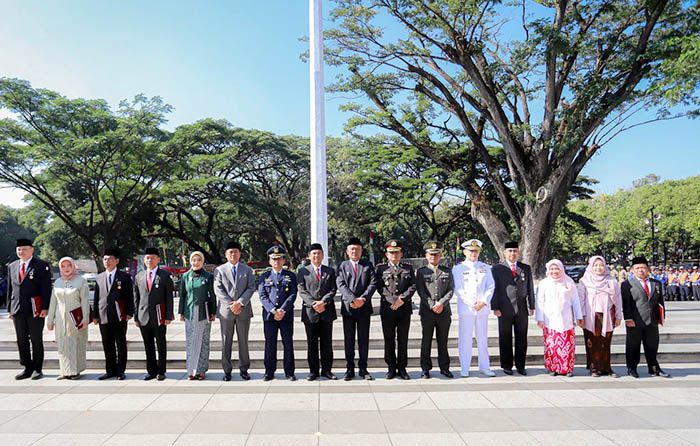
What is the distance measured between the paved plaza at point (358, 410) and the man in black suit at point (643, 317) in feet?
0.75

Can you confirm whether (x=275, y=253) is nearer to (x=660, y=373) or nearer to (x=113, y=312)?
(x=113, y=312)

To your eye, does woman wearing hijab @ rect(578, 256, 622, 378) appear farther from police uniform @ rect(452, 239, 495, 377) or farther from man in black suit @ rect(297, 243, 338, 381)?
man in black suit @ rect(297, 243, 338, 381)

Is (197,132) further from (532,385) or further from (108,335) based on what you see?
(532,385)

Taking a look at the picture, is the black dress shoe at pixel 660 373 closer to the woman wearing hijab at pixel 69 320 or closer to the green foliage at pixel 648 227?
the woman wearing hijab at pixel 69 320

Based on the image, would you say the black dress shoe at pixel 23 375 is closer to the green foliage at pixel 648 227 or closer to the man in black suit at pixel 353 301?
the man in black suit at pixel 353 301

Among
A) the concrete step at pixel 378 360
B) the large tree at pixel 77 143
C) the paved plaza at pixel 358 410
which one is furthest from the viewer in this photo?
the large tree at pixel 77 143

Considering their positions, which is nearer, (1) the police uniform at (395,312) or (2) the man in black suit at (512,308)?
(1) the police uniform at (395,312)

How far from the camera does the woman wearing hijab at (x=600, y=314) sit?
19.1 ft

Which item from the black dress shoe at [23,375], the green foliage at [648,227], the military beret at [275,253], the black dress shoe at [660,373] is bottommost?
the black dress shoe at [660,373]

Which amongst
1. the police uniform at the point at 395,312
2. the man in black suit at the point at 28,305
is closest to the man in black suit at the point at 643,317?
the police uniform at the point at 395,312

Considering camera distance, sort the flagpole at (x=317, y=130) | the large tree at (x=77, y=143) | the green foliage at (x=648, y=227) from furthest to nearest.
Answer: the green foliage at (x=648, y=227)
the large tree at (x=77, y=143)
the flagpole at (x=317, y=130)

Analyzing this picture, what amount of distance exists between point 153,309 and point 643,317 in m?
6.39

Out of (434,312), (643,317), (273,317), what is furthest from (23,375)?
(643,317)

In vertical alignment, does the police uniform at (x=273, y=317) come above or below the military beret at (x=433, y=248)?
below
